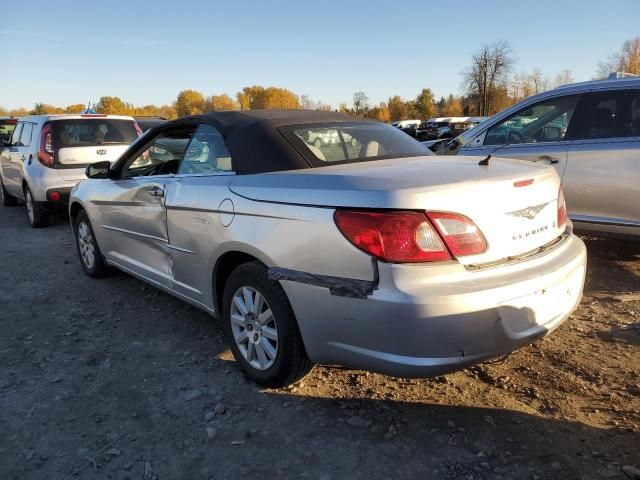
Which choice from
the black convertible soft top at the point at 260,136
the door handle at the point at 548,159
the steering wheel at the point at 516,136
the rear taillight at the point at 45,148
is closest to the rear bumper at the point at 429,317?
the black convertible soft top at the point at 260,136

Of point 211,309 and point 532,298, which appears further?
point 211,309

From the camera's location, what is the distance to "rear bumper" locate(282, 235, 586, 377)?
7.22ft

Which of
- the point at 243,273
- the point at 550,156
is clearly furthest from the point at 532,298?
the point at 550,156

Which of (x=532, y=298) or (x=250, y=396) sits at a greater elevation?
(x=532, y=298)

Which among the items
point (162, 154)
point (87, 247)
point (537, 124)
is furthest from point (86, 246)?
point (537, 124)

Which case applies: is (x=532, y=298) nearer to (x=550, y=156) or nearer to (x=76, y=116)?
(x=550, y=156)

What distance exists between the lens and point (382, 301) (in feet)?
7.29

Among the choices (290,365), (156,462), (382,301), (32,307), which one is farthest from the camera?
(32,307)

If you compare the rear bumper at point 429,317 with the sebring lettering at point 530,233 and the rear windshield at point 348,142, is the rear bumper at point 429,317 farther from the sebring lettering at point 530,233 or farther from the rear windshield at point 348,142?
the rear windshield at point 348,142

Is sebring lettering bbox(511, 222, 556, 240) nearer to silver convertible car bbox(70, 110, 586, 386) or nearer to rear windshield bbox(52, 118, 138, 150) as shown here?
silver convertible car bbox(70, 110, 586, 386)

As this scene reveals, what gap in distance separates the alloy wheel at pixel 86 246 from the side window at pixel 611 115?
478 centimetres

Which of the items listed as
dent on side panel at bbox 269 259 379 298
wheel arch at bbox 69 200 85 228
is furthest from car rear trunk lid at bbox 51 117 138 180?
dent on side panel at bbox 269 259 379 298

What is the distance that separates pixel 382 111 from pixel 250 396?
117 metres

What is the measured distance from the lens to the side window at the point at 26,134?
8.32 meters
